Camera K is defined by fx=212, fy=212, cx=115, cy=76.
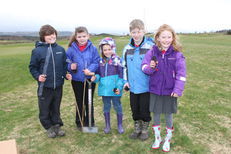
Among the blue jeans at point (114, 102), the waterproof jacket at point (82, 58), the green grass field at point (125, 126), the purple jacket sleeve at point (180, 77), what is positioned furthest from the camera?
the blue jeans at point (114, 102)

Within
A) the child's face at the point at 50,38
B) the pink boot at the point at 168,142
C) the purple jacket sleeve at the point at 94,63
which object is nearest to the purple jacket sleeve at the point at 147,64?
the purple jacket sleeve at the point at 94,63

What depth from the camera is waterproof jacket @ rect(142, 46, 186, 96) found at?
2857 millimetres

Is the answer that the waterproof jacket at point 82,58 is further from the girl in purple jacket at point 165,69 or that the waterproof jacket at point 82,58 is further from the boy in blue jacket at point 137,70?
the girl in purple jacket at point 165,69

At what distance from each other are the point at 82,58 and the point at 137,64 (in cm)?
92

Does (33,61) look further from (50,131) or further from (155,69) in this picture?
(155,69)

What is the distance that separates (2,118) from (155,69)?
361cm

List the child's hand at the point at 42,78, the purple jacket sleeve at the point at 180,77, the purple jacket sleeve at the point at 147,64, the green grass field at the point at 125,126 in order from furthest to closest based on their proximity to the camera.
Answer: the green grass field at the point at 125,126 → the child's hand at the point at 42,78 → the purple jacket sleeve at the point at 147,64 → the purple jacket sleeve at the point at 180,77

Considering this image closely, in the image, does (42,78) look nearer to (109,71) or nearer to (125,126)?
(109,71)

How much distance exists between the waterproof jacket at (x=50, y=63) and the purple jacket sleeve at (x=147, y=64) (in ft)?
4.42

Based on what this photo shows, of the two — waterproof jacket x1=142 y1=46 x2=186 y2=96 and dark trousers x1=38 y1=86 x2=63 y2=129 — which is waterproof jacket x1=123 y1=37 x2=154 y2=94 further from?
dark trousers x1=38 y1=86 x2=63 y2=129

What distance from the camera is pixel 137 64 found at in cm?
325

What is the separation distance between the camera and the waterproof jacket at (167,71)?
9.37 feet

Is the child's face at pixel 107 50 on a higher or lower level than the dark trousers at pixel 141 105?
higher

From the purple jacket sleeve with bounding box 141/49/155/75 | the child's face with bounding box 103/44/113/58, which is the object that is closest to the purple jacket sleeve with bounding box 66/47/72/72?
the child's face with bounding box 103/44/113/58
